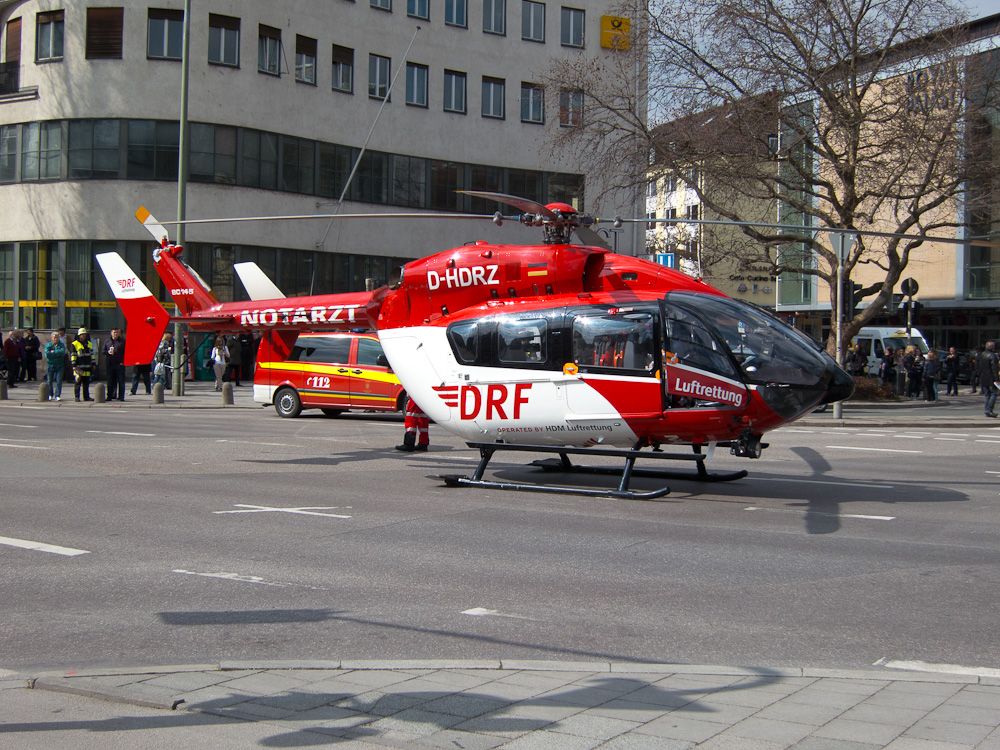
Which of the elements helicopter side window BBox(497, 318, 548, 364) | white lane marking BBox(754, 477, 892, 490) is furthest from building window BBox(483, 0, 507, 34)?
white lane marking BBox(754, 477, 892, 490)

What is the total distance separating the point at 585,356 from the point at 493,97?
30843mm

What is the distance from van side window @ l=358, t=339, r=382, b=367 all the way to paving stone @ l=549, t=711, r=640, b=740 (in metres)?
17.6

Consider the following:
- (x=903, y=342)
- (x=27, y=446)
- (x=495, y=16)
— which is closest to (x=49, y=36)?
(x=495, y=16)

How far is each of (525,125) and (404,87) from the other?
5677mm

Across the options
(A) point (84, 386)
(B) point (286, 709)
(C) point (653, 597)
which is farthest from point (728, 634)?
(A) point (84, 386)

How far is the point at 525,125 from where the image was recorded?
4078 centimetres

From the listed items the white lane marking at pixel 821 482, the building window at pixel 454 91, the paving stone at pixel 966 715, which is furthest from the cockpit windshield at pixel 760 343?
the building window at pixel 454 91

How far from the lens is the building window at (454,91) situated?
128ft

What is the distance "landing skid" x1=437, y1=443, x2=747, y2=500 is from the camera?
1108 cm

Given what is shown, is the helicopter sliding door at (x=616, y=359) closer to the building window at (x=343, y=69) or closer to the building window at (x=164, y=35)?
the building window at (x=164, y=35)

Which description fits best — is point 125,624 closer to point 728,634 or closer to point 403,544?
point 403,544

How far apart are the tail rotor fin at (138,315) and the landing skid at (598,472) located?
6.51 meters

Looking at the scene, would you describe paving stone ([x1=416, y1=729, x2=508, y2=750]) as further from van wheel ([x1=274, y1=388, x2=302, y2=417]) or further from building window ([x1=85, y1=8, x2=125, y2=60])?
building window ([x1=85, y1=8, x2=125, y2=60])

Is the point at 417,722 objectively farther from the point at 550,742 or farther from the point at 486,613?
the point at 486,613
